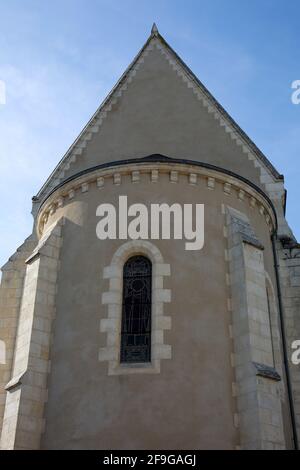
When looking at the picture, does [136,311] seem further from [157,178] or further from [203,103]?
[203,103]

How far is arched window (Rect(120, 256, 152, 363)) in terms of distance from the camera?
41.4 ft

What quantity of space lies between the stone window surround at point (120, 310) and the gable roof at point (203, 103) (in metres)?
6.11

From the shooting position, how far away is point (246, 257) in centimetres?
1352

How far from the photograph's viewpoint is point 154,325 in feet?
41.5

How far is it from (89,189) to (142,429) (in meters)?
6.15

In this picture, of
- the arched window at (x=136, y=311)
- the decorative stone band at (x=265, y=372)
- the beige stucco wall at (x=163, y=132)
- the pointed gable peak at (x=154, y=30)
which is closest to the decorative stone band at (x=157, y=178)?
the arched window at (x=136, y=311)

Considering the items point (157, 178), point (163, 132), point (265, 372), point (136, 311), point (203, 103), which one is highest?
point (203, 103)

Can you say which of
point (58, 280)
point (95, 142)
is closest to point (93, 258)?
point (58, 280)

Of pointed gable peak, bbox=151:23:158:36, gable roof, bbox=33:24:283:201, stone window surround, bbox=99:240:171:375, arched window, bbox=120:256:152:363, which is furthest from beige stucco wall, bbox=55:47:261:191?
arched window, bbox=120:256:152:363

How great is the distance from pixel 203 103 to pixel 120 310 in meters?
8.95

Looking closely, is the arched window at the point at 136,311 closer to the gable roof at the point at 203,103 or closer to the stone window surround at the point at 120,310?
the stone window surround at the point at 120,310

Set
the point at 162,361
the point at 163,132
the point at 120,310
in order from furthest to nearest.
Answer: the point at 163,132, the point at 120,310, the point at 162,361

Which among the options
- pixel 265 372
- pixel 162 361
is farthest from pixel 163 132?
pixel 265 372

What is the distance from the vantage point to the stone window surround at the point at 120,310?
12305 millimetres
